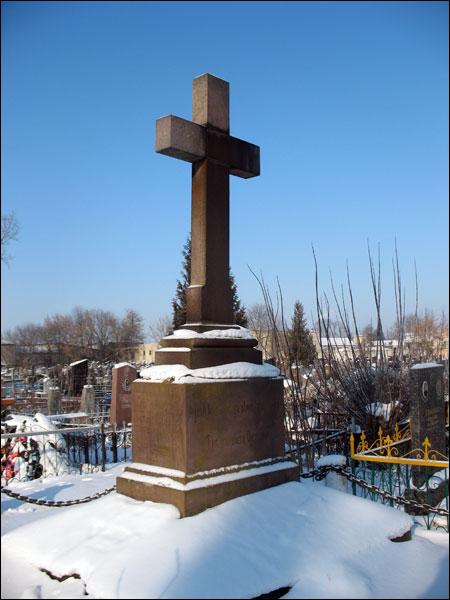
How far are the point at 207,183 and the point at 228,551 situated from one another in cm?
322

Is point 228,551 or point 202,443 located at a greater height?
point 202,443

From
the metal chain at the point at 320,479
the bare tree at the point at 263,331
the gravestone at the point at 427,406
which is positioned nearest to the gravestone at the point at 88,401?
the bare tree at the point at 263,331

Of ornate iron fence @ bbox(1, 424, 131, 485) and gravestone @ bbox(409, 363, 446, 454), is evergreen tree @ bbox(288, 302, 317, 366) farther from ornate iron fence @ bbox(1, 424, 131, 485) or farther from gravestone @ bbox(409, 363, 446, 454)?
ornate iron fence @ bbox(1, 424, 131, 485)

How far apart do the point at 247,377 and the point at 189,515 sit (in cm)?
127

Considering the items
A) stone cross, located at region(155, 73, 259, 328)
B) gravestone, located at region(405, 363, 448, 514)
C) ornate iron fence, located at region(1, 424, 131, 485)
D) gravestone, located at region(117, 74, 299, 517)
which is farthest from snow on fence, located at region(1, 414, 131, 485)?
gravestone, located at region(405, 363, 448, 514)

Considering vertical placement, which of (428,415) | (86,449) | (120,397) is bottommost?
(86,449)

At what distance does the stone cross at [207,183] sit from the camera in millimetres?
4922

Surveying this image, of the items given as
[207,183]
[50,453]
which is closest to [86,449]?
[50,453]

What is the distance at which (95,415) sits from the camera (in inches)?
701

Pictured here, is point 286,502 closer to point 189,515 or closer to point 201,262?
point 189,515

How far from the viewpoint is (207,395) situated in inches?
170

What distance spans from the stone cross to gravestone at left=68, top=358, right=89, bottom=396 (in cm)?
2328

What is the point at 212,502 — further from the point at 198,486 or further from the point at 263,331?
the point at 263,331

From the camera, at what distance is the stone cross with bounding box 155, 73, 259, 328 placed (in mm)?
4922
